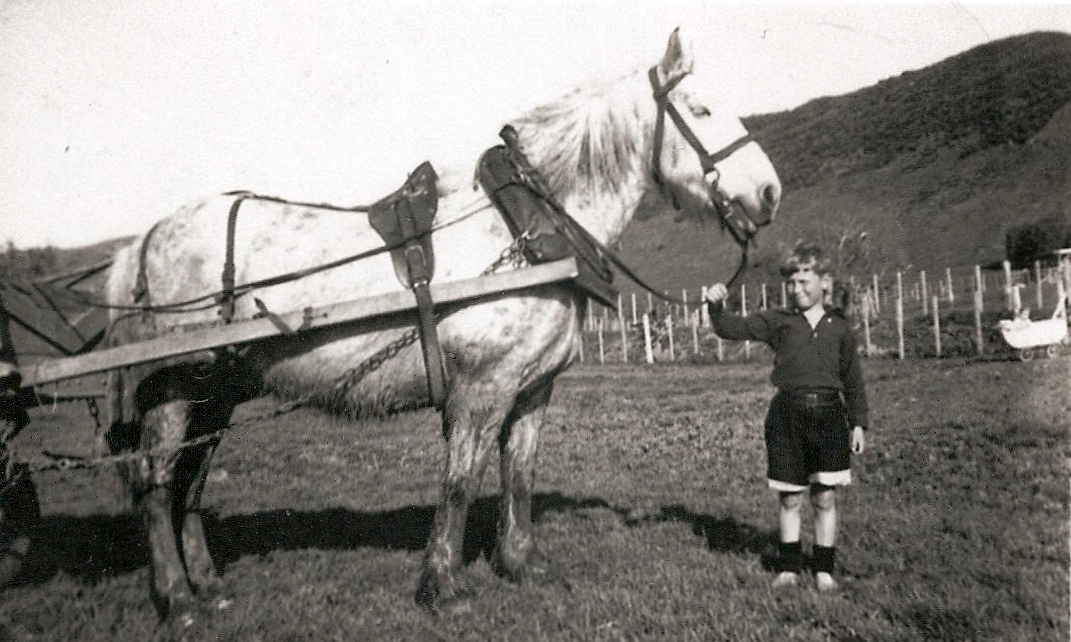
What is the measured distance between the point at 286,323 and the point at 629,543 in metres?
2.59

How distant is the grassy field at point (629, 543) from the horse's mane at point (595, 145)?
2.03 meters

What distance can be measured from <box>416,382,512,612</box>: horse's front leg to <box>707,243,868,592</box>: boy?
1.38 metres

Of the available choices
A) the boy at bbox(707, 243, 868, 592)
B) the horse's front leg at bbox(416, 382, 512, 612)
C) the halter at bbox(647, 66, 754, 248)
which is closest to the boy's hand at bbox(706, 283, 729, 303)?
the boy at bbox(707, 243, 868, 592)

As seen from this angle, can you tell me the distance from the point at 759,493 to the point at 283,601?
12.0ft

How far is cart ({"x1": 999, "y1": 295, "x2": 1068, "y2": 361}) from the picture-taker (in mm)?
12641

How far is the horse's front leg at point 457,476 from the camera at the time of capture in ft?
12.1

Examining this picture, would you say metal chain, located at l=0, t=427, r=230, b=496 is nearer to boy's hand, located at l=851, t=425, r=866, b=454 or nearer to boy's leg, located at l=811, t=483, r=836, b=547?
boy's leg, located at l=811, t=483, r=836, b=547

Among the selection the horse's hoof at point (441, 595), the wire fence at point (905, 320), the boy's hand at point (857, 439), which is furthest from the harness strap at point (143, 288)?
the wire fence at point (905, 320)

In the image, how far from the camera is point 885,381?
1226 cm

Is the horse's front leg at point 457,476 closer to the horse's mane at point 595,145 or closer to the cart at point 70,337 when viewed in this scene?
the cart at point 70,337

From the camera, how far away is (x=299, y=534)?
5.60 m

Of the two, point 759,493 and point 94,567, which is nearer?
point 94,567

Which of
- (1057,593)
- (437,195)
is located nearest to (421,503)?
(437,195)

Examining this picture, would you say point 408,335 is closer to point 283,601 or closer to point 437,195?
point 437,195
